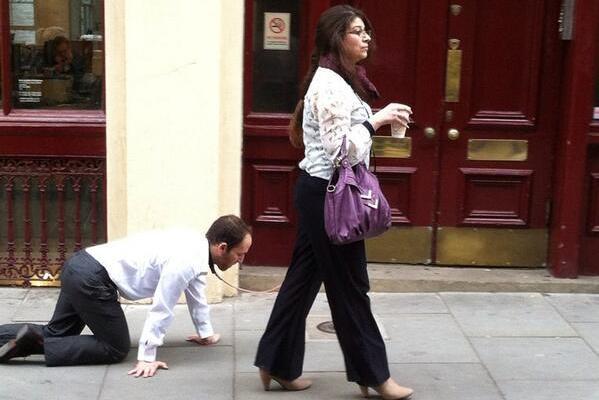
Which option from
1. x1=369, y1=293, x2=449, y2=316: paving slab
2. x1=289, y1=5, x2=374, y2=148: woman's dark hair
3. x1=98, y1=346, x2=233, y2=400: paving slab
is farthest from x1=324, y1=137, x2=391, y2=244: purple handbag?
x1=369, y1=293, x2=449, y2=316: paving slab

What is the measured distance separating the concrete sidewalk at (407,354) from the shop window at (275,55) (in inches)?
53.9

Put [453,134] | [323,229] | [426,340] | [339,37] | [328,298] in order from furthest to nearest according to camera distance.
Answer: [453,134] < [426,340] < [328,298] < [323,229] < [339,37]

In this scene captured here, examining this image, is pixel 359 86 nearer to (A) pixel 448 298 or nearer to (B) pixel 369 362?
(B) pixel 369 362

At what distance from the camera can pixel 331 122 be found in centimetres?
418

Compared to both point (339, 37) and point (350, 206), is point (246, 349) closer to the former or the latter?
point (350, 206)

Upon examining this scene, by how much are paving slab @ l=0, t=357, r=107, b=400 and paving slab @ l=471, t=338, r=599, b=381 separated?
217cm

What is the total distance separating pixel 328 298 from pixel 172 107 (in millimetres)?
1948

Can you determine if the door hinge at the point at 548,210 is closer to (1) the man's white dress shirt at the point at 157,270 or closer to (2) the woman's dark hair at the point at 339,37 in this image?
(2) the woman's dark hair at the point at 339,37

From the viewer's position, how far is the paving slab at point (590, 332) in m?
5.51

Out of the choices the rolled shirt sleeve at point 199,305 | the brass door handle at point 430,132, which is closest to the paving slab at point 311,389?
the rolled shirt sleeve at point 199,305

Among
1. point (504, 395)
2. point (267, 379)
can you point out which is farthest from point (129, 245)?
point (504, 395)

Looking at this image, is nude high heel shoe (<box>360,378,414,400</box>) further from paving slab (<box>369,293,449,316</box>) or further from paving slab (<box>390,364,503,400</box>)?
paving slab (<box>369,293,449,316</box>)

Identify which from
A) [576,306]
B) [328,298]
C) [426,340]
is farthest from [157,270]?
[576,306]

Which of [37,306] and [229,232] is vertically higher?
[229,232]
